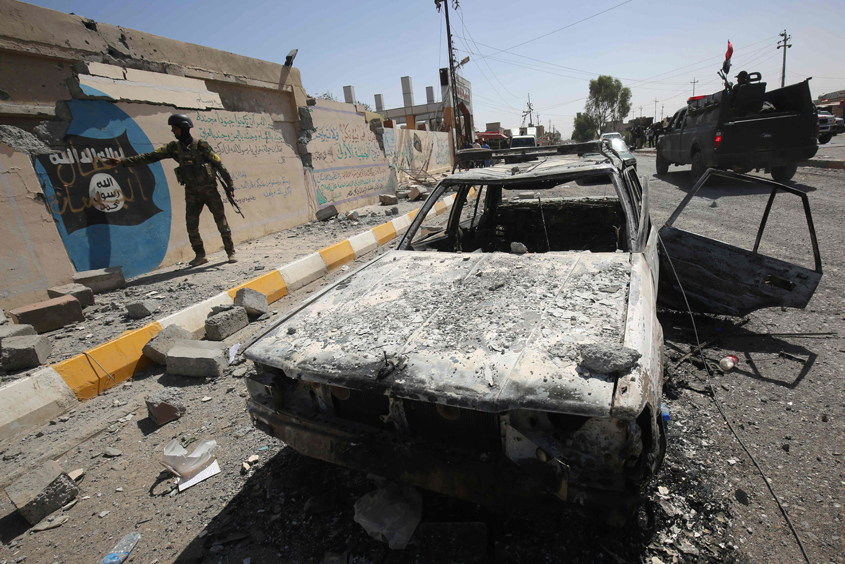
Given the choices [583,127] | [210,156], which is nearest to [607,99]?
[583,127]

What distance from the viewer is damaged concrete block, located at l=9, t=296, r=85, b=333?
4109 millimetres

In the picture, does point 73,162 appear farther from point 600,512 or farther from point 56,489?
point 600,512

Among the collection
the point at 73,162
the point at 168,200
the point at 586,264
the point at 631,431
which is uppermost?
the point at 73,162

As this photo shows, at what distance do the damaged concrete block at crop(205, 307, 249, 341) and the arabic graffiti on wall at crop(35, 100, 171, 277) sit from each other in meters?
3.07

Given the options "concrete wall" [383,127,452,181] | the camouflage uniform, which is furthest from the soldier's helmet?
"concrete wall" [383,127,452,181]

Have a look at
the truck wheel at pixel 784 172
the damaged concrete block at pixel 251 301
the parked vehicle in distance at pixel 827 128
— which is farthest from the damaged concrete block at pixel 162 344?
the parked vehicle in distance at pixel 827 128

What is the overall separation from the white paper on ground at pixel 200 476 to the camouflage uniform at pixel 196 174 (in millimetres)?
4625

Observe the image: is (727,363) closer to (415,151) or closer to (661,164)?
(661,164)

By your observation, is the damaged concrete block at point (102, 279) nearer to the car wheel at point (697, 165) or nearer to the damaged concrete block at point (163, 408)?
the damaged concrete block at point (163, 408)

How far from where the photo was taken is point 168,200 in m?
6.55

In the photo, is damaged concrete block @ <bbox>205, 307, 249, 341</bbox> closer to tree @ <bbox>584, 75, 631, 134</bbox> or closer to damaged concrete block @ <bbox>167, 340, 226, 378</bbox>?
damaged concrete block @ <bbox>167, 340, 226, 378</bbox>

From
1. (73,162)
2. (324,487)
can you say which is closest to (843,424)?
(324,487)

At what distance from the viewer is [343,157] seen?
38.2 ft

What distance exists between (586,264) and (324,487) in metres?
1.88
